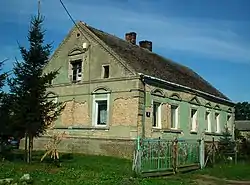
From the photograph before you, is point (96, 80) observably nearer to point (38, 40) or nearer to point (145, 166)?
point (38, 40)

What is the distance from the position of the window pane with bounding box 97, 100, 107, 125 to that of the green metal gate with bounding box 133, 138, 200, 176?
268 inches

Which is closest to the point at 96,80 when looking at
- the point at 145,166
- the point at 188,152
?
the point at 188,152

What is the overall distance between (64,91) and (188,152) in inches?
455

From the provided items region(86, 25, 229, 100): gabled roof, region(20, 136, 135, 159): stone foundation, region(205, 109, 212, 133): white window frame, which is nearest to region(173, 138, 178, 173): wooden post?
region(20, 136, 135, 159): stone foundation

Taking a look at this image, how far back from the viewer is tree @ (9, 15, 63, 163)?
19.0m

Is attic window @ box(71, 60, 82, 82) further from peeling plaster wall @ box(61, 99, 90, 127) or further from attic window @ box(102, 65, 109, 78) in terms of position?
attic window @ box(102, 65, 109, 78)

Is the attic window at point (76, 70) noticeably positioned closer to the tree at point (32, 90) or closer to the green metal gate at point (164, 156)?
the tree at point (32, 90)

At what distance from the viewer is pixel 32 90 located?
19.1m

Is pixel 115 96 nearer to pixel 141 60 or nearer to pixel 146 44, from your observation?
pixel 141 60

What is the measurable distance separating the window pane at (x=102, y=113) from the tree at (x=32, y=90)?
5361 mm

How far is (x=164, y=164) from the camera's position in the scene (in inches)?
672

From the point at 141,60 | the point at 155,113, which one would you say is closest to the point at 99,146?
the point at 155,113

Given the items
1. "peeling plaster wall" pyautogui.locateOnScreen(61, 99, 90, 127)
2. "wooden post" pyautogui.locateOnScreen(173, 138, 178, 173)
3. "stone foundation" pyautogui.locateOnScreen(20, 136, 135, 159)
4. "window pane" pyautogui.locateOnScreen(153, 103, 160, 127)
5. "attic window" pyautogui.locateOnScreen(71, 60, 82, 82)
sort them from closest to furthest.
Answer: "wooden post" pyautogui.locateOnScreen(173, 138, 178, 173), "stone foundation" pyautogui.locateOnScreen(20, 136, 135, 159), "window pane" pyautogui.locateOnScreen(153, 103, 160, 127), "peeling plaster wall" pyautogui.locateOnScreen(61, 99, 90, 127), "attic window" pyautogui.locateOnScreen(71, 60, 82, 82)

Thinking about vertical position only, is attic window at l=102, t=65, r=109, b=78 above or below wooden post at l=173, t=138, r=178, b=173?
above
